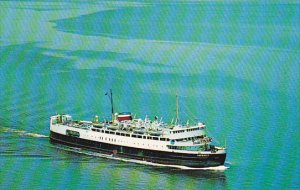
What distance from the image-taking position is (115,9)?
9619 cm

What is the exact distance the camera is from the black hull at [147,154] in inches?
1732

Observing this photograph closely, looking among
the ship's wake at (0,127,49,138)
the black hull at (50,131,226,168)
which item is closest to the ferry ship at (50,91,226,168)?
the black hull at (50,131,226,168)

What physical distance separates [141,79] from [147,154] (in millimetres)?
20280

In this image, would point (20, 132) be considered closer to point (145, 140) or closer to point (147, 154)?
point (145, 140)

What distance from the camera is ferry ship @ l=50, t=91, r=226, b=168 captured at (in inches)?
1741

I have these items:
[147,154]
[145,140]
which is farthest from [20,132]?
[147,154]

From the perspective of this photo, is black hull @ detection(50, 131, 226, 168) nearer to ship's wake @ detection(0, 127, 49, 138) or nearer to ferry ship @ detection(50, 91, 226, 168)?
ferry ship @ detection(50, 91, 226, 168)

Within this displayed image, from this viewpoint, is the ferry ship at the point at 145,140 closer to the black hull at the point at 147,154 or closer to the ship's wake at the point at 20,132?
the black hull at the point at 147,154

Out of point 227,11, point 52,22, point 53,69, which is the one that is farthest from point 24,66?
point 227,11

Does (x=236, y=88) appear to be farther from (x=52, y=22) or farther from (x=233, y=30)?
(x=52, y=22)

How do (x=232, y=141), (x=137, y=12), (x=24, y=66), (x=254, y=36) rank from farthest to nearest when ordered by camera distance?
(x=137, y=12), (x=254, y=36), (x=24, y=66), (x=232, y=141)

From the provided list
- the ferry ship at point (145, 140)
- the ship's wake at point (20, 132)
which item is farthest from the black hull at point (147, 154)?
the ship's wake at point (20, 132)

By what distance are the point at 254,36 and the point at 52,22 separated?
2447cm

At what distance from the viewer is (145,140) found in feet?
149
